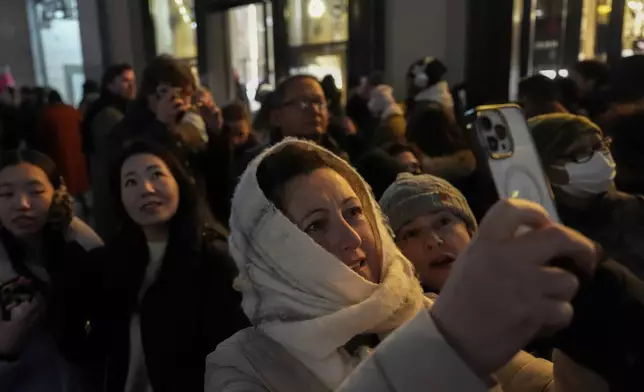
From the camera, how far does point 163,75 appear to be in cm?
318

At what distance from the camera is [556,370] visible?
833 mm

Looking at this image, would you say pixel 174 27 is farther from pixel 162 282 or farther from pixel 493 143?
pixel 493 143

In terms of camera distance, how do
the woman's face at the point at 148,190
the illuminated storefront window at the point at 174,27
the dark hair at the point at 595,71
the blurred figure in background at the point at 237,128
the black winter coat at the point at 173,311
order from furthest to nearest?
1. the illuminated storefront window at the point at 174,27
2. the dark hair at the point at 595,71
3. the blurred figure in background at the point at 237,128
4. the woman's face at the point at 148,190
5. the black winter coat at the point at 173,311

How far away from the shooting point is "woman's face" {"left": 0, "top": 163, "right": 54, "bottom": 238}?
2.15 metres

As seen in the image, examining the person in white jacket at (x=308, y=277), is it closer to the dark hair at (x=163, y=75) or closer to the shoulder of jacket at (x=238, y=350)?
the shoulder of jacket at (x=238, y=350)

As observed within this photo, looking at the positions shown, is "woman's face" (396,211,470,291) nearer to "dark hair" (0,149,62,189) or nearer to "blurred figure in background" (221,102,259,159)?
"dark hair" (0,149,62,189)

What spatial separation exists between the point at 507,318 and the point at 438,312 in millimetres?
83

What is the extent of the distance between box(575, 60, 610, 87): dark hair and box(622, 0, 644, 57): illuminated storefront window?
1.63 meters

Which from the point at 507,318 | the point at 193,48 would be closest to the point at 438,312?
the point at 507,318

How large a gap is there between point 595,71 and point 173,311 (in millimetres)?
3809

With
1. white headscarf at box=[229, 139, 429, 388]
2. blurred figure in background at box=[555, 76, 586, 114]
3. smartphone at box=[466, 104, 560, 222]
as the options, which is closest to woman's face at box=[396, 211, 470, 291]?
white headscarf at box=[229, 139, 429, 388]

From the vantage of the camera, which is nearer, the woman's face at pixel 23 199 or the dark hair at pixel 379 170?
the woman's face at pixel 23 199

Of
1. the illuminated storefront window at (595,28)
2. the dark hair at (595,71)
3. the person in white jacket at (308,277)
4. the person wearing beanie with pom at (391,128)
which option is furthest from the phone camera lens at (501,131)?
the illuminated storefront window at (595,28)

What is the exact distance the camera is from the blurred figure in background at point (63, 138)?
5577 mm
